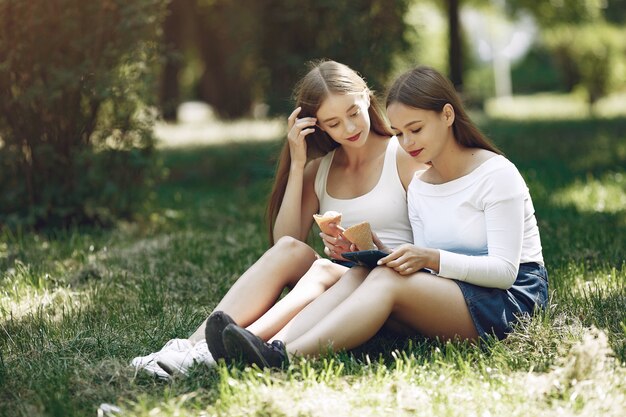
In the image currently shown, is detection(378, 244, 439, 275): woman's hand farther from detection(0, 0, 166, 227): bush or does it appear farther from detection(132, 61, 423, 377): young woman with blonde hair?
detection(0, 0, 166, 227): bush

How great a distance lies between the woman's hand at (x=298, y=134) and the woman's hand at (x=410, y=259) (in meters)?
1.07

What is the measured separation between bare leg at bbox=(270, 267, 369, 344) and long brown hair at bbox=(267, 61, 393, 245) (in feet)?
3.19

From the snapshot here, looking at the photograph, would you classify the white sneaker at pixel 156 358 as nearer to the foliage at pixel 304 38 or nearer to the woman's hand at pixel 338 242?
the woman's hand at pixel 338 242

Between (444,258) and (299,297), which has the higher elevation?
(444,258)

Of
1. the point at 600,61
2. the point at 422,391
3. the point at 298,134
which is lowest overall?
the point at 600,61

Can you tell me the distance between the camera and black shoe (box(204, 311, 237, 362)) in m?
3.21

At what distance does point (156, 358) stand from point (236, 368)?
39 cm

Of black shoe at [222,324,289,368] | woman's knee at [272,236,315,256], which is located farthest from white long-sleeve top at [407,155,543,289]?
black shoe at [222,324,289,368]

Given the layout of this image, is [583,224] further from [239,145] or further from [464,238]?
[239,145]

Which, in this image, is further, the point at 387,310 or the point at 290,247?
the point at 290,247

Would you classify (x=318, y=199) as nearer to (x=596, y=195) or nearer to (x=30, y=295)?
(x=30, y=295)

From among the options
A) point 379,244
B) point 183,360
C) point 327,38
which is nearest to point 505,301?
point 379,244

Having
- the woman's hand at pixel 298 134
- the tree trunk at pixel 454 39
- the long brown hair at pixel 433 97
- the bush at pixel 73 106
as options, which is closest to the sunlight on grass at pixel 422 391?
the long brown hair at pixel 433 97

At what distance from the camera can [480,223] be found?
357 centimetres
